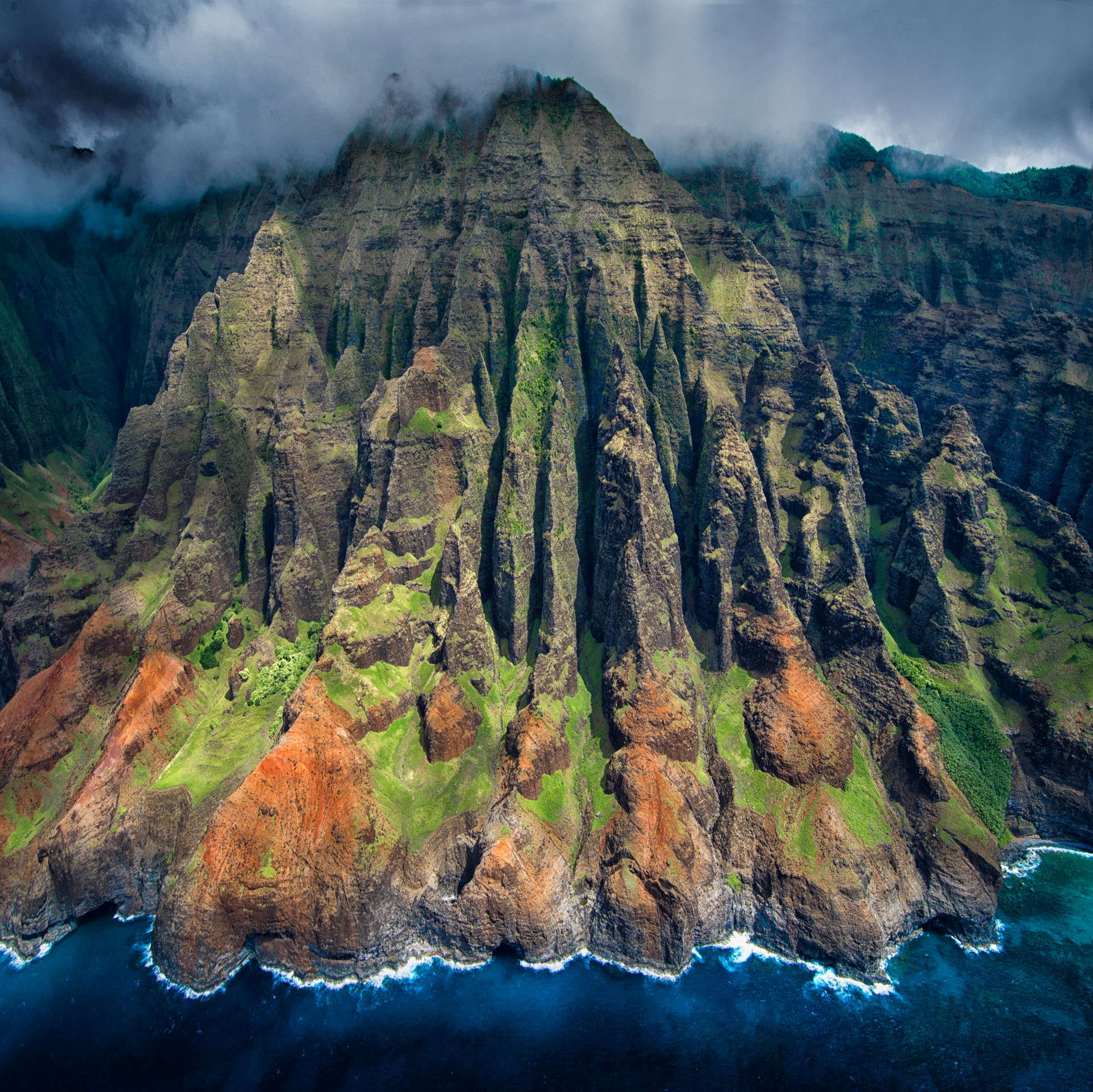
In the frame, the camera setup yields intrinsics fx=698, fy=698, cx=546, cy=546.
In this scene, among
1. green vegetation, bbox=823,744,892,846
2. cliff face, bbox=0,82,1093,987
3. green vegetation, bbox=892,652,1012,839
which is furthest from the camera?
green vegetation, bbox=892,652,1012,839

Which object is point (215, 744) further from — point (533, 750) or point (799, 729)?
point (799, 729)

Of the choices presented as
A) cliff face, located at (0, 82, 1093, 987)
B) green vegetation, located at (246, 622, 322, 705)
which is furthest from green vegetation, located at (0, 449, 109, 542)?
green vegetation, located at (246, 622, 322, 705)

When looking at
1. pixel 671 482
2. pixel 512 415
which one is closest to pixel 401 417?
pixel 512 415

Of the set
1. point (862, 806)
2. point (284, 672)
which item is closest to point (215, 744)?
point (284, 672)

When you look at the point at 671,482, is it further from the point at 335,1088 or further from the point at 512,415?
the point at 335,1088

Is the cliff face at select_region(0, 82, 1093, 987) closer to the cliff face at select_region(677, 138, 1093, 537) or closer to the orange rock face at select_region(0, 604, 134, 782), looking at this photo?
the orange rock face at select_region(0, 604, 134, 782)

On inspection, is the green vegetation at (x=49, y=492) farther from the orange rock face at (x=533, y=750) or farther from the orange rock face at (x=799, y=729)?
the orange rock face at (x=799, y=729)
